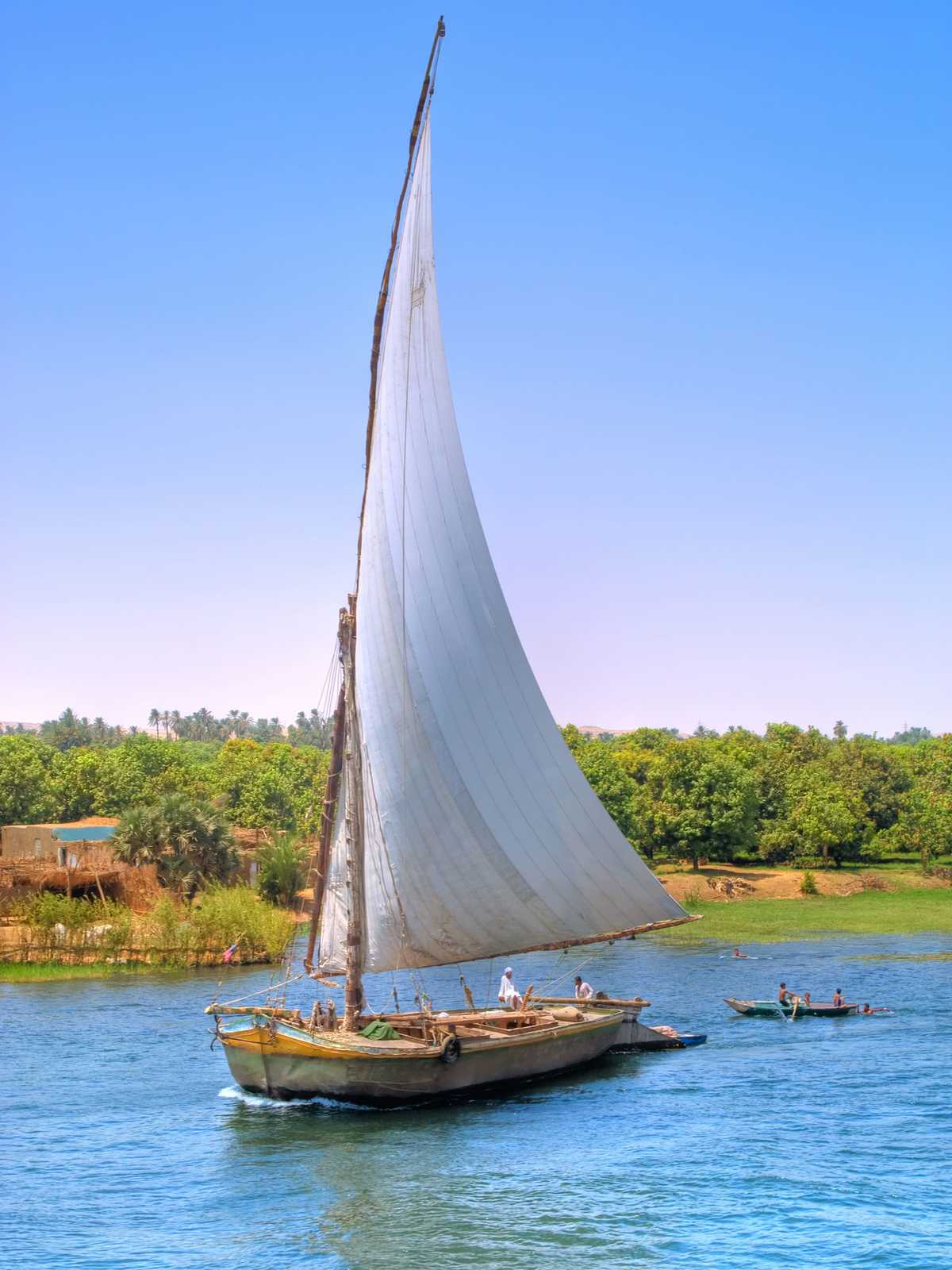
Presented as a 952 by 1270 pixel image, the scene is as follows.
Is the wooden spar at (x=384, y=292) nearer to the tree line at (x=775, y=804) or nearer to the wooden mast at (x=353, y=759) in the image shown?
the wooden mast at (x=353, y=759)

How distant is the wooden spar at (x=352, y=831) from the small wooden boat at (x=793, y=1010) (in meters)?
15.0

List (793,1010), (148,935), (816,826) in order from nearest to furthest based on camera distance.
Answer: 1. (793,1010)
2. (148,935)
3. (816,826)

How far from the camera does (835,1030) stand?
131 feet

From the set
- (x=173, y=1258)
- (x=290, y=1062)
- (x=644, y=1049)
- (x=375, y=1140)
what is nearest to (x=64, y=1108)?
(x=290, y=1062)

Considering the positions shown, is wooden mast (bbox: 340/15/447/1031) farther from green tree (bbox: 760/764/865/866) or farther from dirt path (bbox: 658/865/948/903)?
green tree (bbox: 760/764/865/866)

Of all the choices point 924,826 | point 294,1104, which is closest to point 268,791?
point 924,826

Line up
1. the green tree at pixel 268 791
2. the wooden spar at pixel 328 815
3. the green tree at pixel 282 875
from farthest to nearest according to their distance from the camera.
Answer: the green tree at pixel 268 791
the green tree at pixel 282 875
the wooden spar at pixel 328 815

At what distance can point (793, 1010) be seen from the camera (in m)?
42.1

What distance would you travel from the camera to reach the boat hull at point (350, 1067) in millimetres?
30641

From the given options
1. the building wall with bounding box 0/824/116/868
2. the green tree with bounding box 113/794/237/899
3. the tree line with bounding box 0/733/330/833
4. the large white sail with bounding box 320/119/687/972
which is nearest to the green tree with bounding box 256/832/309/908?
the green tree with bounding box 113/794/237/899

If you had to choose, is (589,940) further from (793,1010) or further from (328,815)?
(793,1010)

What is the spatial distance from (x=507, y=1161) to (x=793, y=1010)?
17455mm

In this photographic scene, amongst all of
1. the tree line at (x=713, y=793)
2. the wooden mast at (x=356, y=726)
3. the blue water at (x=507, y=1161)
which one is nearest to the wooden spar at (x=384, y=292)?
the wooden mast at (x=356, y=726)

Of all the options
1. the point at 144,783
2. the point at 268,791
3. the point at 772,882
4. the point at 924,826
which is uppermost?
the point at 144,783
